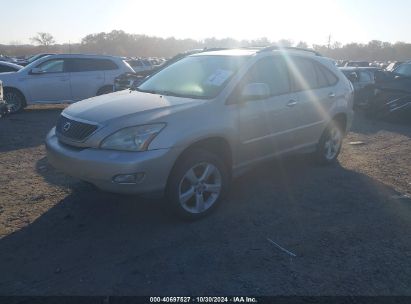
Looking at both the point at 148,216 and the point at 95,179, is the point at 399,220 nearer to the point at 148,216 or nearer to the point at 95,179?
the point at 148,216

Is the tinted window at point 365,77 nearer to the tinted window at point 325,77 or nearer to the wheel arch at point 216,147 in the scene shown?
the tinted window at point 325,77

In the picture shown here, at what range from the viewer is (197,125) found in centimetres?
414

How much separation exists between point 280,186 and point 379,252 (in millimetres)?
1907

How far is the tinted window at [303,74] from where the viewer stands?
5539mm

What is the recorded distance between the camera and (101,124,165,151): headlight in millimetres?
3818

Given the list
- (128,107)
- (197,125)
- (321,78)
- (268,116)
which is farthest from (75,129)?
(321,78)

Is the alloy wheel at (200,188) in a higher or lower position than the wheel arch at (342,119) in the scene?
lower

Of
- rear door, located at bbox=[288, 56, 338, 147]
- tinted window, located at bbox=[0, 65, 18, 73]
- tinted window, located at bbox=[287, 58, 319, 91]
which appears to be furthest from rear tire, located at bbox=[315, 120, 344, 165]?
tinted window, located at bbox=[0, 65, 18, 73]

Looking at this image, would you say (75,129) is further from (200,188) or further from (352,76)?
(352,76)

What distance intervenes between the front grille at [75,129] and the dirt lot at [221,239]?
91 centimetres

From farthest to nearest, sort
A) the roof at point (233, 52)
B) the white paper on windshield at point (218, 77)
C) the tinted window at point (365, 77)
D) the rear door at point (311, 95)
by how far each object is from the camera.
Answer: the tinted window at point (365, 77), the rear door at point (311, 95), the roof at point (233, 52), the white paper on windshield at point (218, 77)

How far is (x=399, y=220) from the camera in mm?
4543

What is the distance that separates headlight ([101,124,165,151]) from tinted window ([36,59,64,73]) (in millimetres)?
9433

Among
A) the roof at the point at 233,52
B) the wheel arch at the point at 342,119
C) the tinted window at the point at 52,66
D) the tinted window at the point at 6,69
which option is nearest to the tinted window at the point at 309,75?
the wheel arch at the point at 342,119
